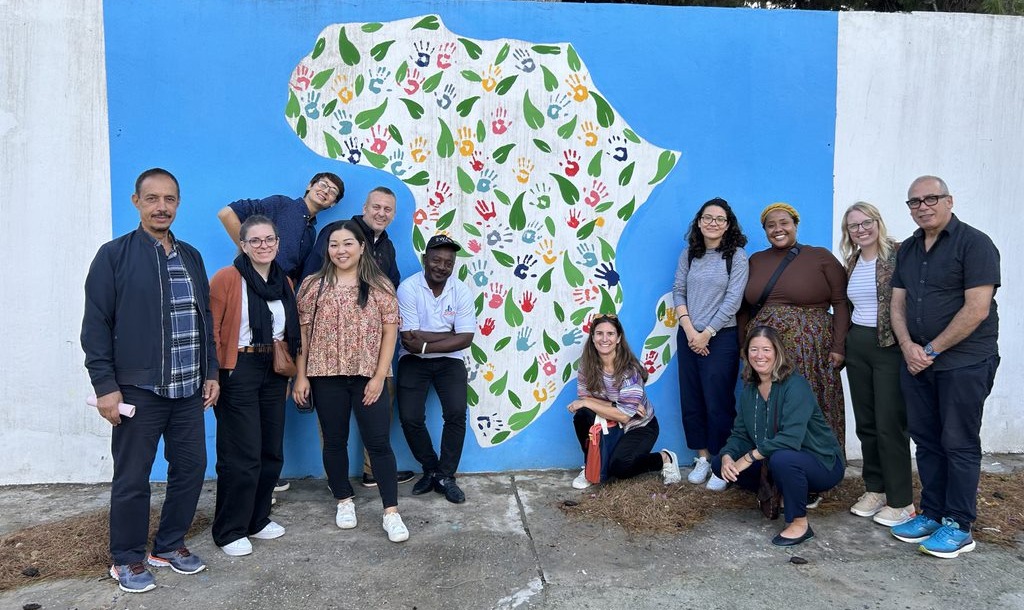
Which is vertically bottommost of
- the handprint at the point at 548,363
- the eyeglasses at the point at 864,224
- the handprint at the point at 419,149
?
the handprint at the point at 548,363

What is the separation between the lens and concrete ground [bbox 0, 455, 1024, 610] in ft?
9.74

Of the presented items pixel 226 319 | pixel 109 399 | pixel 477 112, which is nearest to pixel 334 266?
pixel 226 319

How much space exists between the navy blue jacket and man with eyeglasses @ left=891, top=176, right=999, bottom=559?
3.58 meters

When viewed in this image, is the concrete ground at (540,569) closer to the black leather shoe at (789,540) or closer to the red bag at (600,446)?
the black leather shoe at (789,540)

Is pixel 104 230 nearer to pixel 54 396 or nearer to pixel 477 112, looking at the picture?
pixel 54 396

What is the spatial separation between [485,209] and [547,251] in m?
0.49

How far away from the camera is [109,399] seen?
114 inches

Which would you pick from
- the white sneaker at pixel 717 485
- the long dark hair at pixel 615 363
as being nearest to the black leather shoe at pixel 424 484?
the long dark hair at pixel 615 363

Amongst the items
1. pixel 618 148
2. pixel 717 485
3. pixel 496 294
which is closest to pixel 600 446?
pixel 717 485

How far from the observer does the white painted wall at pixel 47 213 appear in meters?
4.15

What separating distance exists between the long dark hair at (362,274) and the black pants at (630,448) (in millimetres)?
1521

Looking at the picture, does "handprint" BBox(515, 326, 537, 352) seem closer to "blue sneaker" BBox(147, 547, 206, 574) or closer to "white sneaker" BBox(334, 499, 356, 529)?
"white sneaker" BBox(334, 499, 356, 529)

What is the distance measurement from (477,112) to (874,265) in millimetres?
2542

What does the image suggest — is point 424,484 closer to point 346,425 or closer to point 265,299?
point 346,425
